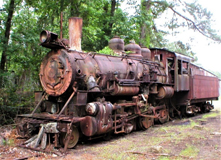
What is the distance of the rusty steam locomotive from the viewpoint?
6411 millimetres

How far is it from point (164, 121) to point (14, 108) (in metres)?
6.82

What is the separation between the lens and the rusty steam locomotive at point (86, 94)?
21.0ft

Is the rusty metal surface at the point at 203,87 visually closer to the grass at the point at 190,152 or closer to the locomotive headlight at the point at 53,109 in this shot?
the grass at the point at 190,152

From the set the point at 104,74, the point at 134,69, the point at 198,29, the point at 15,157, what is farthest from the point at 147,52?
the point at 198,29

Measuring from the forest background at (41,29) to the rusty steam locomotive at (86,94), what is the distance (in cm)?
251

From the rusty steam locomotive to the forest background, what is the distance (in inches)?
98.9

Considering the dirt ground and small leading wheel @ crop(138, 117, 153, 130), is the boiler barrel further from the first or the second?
the dirt ground

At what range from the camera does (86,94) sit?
22.0 ft

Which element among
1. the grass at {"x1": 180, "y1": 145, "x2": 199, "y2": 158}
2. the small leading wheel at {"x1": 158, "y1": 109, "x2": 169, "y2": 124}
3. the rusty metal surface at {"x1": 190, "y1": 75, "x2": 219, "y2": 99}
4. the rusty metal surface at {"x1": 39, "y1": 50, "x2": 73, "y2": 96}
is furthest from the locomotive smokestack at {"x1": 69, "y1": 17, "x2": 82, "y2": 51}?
the rusty metal surface at {"x1": 190, "y1": 75, "x2": 219, "y2": 99}

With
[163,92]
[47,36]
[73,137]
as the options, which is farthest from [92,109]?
[163,92]

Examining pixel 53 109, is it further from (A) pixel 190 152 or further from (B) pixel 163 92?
(B) pixel 163 92

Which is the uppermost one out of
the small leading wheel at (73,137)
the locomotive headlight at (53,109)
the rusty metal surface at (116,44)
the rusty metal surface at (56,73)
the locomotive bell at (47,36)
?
the rusty metal surface at (116,44)

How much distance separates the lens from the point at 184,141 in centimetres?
712

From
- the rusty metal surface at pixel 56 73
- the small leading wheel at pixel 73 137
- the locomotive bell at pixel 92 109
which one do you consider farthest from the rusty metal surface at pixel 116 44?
the small leading wheel at pixel 73 137
